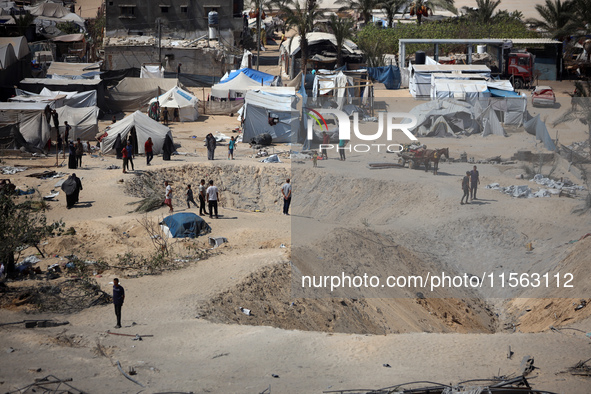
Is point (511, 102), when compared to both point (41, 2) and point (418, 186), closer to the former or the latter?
point (418, 186)

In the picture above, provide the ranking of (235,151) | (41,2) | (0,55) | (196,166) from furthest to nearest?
1. (41,2)
2. (0,55)
3. (235,151)
4. (196,166)

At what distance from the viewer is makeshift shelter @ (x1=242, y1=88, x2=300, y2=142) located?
29153 millimetres

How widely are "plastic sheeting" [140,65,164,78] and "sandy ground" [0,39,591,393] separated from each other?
14.8m

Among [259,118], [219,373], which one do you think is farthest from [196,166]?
[219,373]

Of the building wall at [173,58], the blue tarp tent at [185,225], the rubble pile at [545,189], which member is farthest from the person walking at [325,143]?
the building wall at [173,58]

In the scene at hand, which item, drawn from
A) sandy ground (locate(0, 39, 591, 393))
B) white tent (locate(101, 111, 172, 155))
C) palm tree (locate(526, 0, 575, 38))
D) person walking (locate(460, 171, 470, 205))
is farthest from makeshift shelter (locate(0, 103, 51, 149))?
palm tree (locate(526, 0, 575, 38))

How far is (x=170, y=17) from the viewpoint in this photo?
158ft

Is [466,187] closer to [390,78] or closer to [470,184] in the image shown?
[470,184]

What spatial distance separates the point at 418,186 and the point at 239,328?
34.8ft

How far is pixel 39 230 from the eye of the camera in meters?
15.2

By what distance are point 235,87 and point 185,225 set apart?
20.1 m

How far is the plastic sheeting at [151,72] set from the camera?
39750mm

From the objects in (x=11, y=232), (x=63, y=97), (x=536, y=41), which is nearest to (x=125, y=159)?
(x=11, y=232)

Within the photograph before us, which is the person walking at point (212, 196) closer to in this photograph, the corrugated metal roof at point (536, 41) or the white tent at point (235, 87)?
the white tent at point (235, 87)
